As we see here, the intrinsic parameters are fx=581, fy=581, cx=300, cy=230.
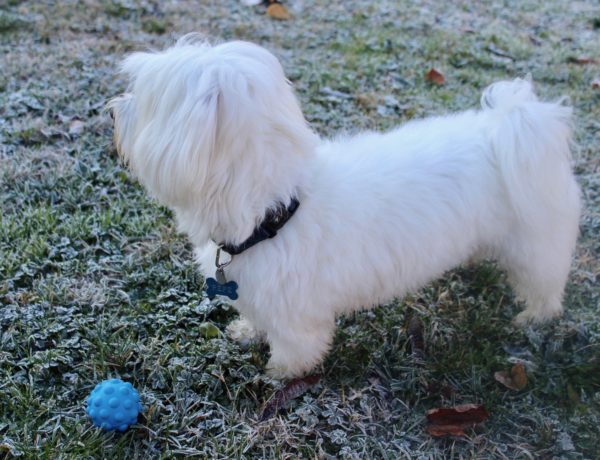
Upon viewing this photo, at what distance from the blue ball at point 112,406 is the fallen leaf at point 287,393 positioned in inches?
20.2

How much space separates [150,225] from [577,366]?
7.33 feet

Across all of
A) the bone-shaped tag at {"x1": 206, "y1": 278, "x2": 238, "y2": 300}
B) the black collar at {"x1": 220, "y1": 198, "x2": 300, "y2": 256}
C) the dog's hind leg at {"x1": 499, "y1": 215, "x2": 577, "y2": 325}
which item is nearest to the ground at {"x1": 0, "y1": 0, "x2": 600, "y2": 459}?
the dog's hind leg at {"x1": 499, "y1": 215, "x2": 577, "y2": 325}

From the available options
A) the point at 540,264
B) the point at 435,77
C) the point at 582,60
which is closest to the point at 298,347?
the point at 540,264

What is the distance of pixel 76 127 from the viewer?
3.88 m

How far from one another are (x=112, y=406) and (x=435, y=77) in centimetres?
382

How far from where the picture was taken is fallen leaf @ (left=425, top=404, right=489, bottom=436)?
235 cm

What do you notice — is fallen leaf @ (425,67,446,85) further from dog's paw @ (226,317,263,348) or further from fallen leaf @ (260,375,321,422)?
fallen leaf @ (260,375,321,422)

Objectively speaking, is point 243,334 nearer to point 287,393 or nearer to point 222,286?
point 287,393

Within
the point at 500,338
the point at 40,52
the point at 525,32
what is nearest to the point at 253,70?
the point at 500,338

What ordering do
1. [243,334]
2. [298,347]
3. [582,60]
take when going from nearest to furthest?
[298,347] < [243,334] < [582,60]

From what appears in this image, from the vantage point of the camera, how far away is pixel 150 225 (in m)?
3.20

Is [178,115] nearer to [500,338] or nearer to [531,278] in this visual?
[531,278]

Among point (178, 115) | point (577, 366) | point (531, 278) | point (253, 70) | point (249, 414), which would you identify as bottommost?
point (249, 414)

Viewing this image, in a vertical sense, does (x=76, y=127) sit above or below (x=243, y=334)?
above
